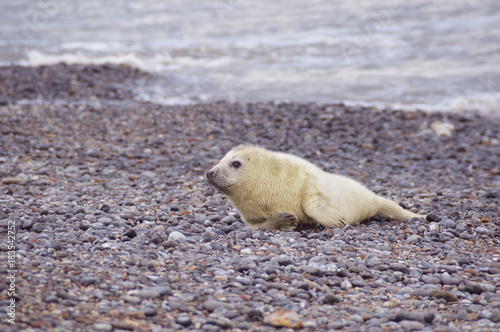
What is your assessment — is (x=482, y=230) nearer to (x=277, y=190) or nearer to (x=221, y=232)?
(x=277, y=190)

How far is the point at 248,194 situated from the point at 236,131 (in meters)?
4.56

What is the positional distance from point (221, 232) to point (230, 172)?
0.68 metres

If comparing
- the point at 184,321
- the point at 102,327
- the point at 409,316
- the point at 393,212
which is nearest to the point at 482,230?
the point at 393,212

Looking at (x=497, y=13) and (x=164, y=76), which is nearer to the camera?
(x=164, y=76)

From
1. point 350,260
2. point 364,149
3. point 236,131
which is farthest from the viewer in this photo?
point 236,131

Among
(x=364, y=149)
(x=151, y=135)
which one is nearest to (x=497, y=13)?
(x=364, y=149)

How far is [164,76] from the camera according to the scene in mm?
15875

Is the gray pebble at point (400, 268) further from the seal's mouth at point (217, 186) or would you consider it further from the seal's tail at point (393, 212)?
the seal's mouth at point (217, 186)

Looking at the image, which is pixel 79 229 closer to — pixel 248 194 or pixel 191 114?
pixel 248 194

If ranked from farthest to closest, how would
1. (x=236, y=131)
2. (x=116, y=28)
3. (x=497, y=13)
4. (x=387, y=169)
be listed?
1. (x=116, y=28)
2. (x=497, y=13)
3. (x=236, y=131)
4. (x=387, y=169)

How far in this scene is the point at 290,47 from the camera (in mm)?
19719

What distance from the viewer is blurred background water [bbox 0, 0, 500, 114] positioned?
14.1 m

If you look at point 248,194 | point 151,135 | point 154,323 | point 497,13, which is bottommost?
point 154,323

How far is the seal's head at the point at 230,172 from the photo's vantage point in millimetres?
5410
